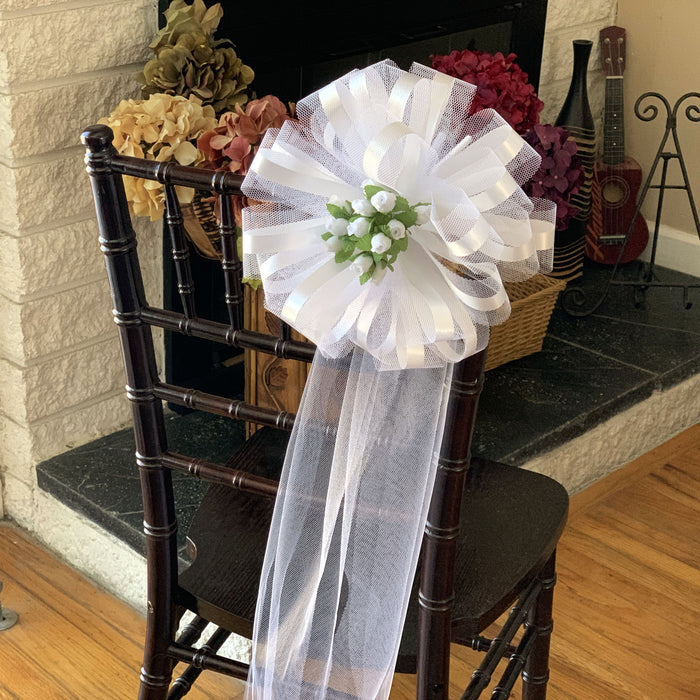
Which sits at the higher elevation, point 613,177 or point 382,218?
point 382,218

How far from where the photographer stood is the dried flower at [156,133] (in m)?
1.47

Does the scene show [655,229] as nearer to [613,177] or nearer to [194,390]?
[613,177]

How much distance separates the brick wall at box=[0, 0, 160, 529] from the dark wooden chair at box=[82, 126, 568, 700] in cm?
58

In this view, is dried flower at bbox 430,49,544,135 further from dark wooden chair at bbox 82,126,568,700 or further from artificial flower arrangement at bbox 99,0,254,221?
dark wooden chair at bbox 82,126,568,700

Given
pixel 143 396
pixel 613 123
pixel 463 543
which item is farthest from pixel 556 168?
pixel 143 396

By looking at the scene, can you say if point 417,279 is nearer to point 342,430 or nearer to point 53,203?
point 342,430

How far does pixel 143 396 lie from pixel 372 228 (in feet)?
1.13

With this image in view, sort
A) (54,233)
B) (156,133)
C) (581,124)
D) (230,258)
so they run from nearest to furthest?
(230,258) → (156,133) → (54,233) → (581,124)

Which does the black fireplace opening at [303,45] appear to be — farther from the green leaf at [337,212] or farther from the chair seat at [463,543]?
the green leaf at [337,212]

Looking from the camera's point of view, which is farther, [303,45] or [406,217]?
[303,45]

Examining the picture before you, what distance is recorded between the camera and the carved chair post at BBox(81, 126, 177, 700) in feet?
2.99

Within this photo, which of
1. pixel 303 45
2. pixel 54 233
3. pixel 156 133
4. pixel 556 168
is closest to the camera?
pixel 156 133

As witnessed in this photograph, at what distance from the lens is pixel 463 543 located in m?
1.13

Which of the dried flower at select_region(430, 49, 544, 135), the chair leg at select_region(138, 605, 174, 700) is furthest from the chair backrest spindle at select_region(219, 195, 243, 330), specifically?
the dried flower at select_region(430, 49, 544, 135)
